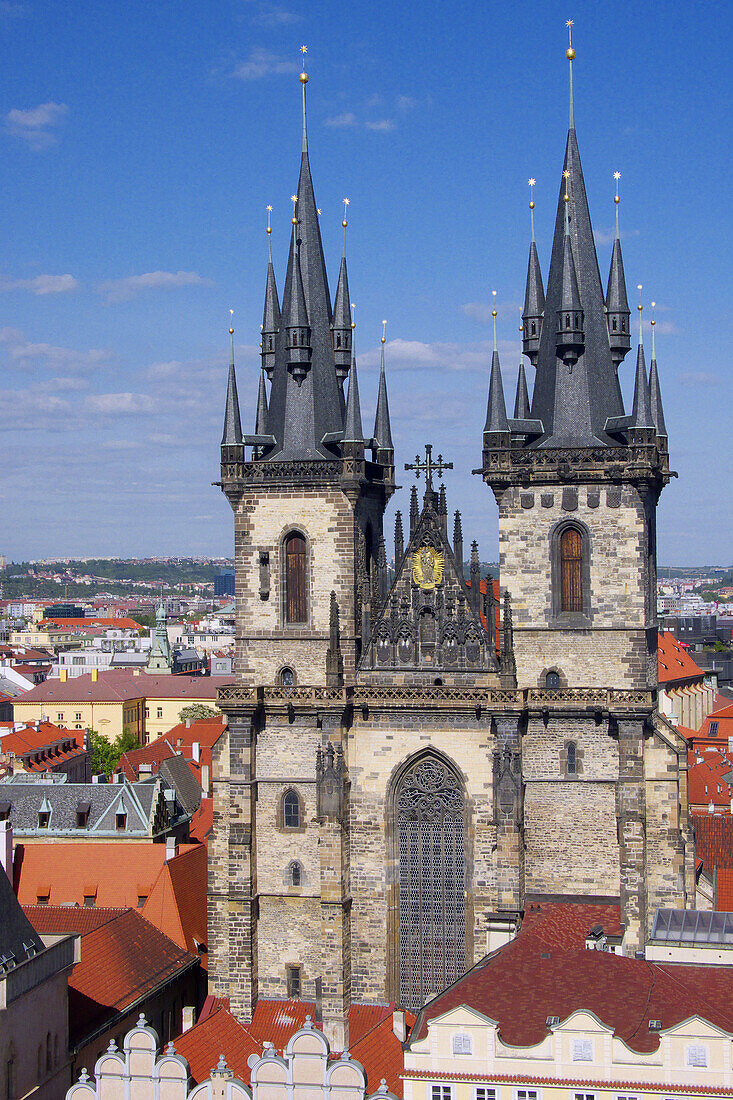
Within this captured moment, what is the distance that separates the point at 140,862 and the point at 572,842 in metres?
21.3

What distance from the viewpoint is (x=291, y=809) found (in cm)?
5212

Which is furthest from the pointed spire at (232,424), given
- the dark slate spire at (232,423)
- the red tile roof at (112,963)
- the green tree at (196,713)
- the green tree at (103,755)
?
the green tree at (196,713)

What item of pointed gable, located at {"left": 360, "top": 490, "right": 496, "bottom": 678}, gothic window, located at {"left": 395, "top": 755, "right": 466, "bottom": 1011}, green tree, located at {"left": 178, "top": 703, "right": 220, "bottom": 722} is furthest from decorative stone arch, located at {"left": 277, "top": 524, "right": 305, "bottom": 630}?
green tree, located at {"left": 178, "top": 703, "right": 220, "bottom": 722}

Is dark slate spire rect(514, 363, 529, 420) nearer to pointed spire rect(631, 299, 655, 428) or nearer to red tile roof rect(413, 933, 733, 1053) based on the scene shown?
pointed spire rect(631, 299, 655, 428)

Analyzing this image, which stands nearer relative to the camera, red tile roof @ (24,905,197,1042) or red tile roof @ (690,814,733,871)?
red tile roof @ (24,905,197,1042)

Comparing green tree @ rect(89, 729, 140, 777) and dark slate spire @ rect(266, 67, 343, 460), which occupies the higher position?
dark slate spire @ rect(266, 67, 343, 460)

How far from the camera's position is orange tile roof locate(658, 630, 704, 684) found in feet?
385

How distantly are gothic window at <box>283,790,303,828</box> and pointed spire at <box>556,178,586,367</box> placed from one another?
17705 millimetres

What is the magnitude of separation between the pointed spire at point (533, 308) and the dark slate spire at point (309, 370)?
702 cm

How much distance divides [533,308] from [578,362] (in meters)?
2.96

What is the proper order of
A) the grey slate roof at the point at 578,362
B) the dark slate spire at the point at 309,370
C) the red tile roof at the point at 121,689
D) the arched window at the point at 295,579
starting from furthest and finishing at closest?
the red tile roof at the point at 121,689
the dark slate spire at the point at 309,370
the arched window at the point at 295,579
the grey slate roof at the point at 578,362

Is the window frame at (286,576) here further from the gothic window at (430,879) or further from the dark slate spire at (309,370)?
the gothic window at (430,879)

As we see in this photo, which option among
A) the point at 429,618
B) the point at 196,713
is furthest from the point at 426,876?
the point at 196,713

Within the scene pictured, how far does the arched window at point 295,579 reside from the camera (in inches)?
2082
